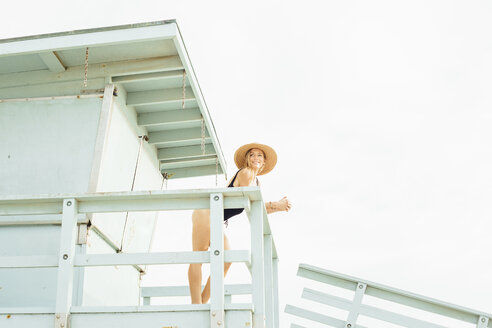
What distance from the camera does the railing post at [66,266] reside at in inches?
151

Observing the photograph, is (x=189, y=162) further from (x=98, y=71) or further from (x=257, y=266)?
(x=257, y=266)

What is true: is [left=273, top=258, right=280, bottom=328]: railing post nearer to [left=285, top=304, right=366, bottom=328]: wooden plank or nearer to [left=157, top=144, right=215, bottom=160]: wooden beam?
[left=285, top=304, right=366, bottom=328]: wooden plank

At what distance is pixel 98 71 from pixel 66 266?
9.07 ft

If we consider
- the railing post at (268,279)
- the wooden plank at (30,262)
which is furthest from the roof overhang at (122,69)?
the wooden plank at (30,262)

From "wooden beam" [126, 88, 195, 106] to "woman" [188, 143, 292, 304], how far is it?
3.65 ft

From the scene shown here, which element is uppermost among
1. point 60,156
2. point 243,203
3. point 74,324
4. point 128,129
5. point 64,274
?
point 128,129

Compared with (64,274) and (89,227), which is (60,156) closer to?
(89,227)

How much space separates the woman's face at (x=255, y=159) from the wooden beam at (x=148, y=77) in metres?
1.13

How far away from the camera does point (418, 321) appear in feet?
21.5

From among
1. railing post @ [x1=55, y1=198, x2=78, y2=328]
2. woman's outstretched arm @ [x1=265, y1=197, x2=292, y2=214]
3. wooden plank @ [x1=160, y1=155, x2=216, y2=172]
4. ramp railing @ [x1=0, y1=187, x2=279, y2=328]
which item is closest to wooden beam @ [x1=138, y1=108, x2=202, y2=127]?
wooden plank @ [x1=160, y1=155, x2=216, y2=172]

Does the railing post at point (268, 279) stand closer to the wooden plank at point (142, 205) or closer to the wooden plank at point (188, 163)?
the wooden plank at point (142, 205)

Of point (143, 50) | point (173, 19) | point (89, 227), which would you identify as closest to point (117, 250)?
point (89, 227)

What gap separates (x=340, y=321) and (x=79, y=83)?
3710 millimetres

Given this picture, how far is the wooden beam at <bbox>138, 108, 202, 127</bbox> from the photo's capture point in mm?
6930
